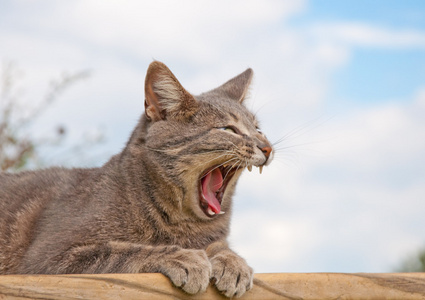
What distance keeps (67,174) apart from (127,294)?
56.3 inches

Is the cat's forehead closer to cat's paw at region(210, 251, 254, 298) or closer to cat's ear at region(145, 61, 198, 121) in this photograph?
cat's ear at region(145, 61, 198, 121)

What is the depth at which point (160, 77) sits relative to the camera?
266cm

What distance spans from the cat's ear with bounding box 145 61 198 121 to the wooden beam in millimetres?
938

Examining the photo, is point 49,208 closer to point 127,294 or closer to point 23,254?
point 23,254

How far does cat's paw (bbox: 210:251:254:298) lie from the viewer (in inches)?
80.0

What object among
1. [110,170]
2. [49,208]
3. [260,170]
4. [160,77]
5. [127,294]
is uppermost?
[160,77]

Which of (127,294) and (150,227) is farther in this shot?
(150,227)

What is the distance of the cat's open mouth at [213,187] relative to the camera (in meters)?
2.61

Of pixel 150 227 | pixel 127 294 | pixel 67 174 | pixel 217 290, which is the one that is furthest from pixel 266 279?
pixel 67 174

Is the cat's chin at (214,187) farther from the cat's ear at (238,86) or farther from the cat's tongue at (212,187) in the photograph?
the cat's ear at (238,86)

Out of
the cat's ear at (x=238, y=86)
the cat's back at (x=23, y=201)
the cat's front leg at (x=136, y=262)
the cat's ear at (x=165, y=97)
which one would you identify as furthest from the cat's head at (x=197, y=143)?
the cat's back at (x=23, y=201)

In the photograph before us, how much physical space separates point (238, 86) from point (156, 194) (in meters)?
0.90

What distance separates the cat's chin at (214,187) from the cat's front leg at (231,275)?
0.43m

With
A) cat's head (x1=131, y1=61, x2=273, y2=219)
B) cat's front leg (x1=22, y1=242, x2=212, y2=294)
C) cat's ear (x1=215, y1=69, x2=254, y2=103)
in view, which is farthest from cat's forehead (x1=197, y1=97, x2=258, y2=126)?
cat's front leg (x1=22, y1=242, x2=212, y2=294)
